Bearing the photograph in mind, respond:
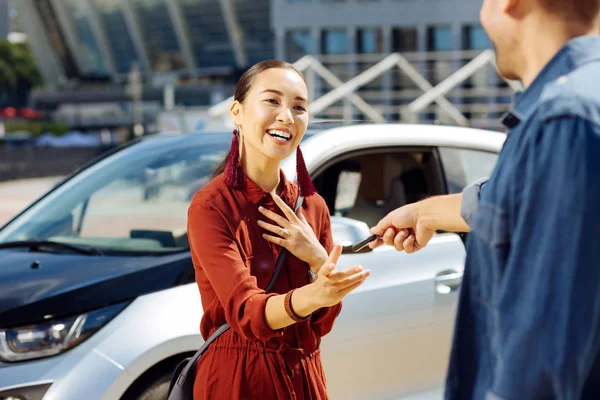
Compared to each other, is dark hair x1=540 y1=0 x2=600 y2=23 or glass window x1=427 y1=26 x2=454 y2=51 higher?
glass window x1=427 y1=26 x2=454 y2=51

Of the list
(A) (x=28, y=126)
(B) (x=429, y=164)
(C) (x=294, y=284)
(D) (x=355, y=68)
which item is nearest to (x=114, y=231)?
(B) (x=429, y=164)

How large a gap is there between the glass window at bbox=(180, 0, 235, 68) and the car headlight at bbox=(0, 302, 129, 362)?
58.1 m

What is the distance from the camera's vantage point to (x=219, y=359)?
2146 millimetres

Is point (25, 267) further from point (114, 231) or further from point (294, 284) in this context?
point (294, 284)

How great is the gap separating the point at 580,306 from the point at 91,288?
2255 millimetres

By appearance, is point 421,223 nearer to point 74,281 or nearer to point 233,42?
point 74,281

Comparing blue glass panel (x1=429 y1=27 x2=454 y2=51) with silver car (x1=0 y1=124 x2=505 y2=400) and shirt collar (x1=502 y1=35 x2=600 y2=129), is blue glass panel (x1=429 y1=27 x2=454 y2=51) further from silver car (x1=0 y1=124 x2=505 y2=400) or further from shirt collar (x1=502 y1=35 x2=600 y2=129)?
shirt collar (x1=502 y1=35 x2=600 y2=129)

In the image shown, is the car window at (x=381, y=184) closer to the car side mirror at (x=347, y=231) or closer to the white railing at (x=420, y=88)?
the car side mirror at (x=347, y=231)

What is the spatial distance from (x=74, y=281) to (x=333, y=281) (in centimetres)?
154

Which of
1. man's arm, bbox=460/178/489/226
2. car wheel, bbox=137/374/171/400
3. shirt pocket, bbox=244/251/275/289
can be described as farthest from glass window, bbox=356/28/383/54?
man's arm, bbox=460/178/489/226

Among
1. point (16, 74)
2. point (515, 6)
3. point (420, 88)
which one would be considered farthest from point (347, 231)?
point (16, 74)

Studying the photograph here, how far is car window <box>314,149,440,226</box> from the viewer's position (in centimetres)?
410

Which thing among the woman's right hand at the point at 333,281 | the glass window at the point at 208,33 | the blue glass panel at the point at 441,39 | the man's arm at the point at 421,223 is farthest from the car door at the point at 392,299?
the glass window at the point at 208,33

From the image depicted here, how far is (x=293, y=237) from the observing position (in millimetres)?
2096
